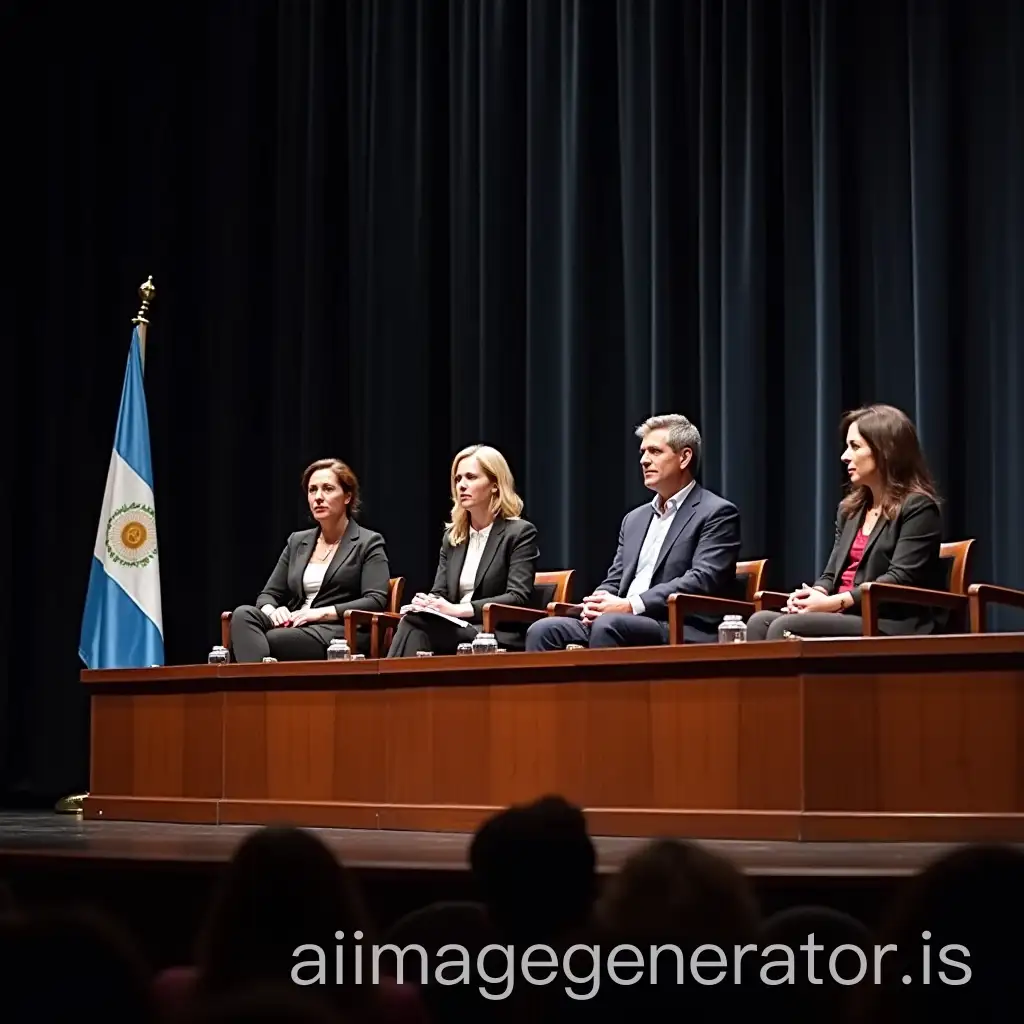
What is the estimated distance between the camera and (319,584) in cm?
575

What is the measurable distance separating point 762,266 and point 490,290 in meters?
1.15

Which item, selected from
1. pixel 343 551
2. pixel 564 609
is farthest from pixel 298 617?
pixel 564 609

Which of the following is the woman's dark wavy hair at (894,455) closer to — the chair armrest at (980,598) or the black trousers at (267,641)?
the chair armrest at (980,598)

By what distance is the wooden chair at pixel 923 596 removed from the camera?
420cm

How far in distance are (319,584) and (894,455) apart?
204cm

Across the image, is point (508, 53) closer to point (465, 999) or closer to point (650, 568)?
point (650, 568)

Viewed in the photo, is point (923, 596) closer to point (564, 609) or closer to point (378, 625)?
point (564, 609)

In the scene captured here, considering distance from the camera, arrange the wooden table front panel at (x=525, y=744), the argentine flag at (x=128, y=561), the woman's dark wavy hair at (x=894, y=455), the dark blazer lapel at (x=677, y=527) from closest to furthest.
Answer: the wooden table front panel at (x=525, y=744), the woman's dark wavy hair at (x=894, y=455), the dark blazer lapel at (x=677, y=527), the argentine flag at (x=128, y=561)

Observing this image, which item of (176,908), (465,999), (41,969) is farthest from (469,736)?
(41,969)

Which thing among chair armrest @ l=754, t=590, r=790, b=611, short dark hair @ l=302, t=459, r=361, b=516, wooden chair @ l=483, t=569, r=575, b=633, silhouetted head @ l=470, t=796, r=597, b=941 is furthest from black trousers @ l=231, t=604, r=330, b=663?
silhouetted head @ l=470, t=796, r=597, b=941

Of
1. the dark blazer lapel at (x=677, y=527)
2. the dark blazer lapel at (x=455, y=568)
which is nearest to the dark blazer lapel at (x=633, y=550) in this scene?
the dark blazer lapel at (x=677, y=527)

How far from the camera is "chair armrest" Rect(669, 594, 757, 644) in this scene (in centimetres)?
445

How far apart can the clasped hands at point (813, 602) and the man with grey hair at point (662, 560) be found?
1.07 feet

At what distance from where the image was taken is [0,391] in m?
7.59
